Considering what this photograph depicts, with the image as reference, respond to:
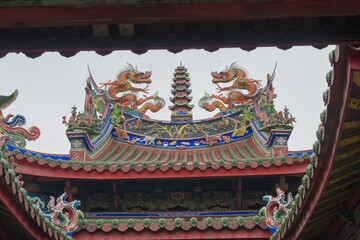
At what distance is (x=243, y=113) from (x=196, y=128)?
4.14 ft

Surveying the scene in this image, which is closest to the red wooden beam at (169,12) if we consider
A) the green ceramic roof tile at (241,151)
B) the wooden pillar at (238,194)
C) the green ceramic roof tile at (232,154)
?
the wooden pillar at (238,194)

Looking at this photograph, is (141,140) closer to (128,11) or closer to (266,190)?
(266,190)

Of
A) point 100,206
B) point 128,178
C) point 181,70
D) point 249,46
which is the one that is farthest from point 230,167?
point 181,70

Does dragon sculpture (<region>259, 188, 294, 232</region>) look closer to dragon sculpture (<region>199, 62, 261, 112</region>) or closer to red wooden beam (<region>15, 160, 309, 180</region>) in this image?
red wooden beam (<region>15, 160, 309, 180</region>)

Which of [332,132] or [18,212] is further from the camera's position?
[18,212]

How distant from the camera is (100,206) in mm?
9211

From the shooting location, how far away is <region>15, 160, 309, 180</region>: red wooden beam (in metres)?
8.60

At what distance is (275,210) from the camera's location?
680cm

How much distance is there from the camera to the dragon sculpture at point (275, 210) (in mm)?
6680

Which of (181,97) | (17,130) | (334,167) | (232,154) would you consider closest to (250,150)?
(232,154)

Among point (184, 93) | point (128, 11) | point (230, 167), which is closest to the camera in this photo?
point (128, 11)

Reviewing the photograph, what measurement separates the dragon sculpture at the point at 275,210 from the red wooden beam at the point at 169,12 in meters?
4.47

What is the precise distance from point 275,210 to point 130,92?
7.21 metres

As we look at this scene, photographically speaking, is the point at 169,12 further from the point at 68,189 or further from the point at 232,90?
the point at 232,90
